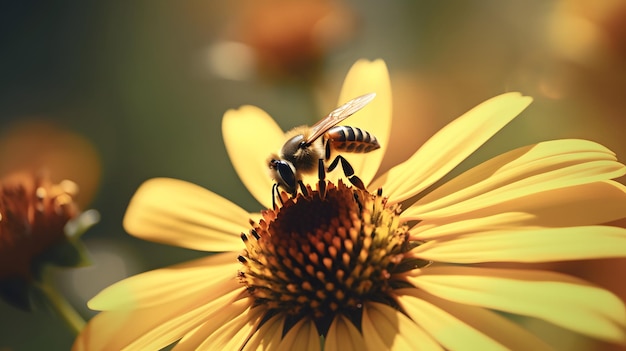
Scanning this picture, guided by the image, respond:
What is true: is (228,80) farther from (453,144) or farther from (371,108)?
(453,144)

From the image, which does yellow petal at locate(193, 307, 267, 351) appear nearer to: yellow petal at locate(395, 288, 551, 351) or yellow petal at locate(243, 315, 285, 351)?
yellow petal at locate(243, 315, 285, 351)

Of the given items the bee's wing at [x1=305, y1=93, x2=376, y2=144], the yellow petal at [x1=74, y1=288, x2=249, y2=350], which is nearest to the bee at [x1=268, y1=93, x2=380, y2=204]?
the bee's wing at [x1=305, y1=93, x2=376, y2=144]

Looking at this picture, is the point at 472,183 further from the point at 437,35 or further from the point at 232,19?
the point at 232,19

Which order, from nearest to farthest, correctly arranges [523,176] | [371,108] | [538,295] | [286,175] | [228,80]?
[538,295] → [523,176] → [286,175] → [371,108] → [228,80]

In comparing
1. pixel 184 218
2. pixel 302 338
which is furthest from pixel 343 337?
pixel 184 218

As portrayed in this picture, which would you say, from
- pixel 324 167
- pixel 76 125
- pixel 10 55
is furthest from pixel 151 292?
pixel 10 55
